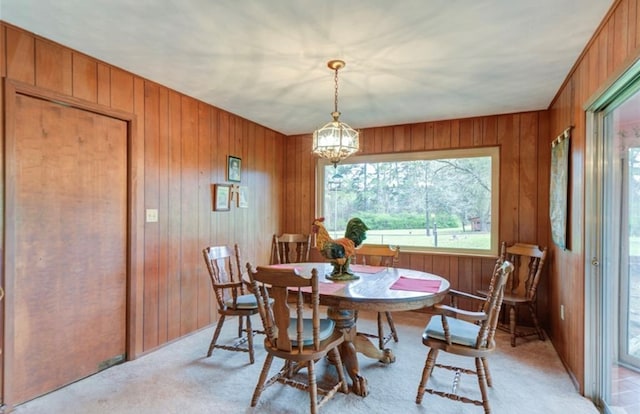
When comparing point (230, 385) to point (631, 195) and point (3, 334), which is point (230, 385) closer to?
point (3, 334)

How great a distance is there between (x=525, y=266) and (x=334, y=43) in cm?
289

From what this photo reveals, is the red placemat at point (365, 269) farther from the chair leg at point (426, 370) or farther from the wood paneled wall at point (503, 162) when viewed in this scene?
the wood paneled wall at point (503, 162)

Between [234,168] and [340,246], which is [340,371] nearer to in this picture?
[340,246]

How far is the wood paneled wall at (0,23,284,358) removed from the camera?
2.20 m

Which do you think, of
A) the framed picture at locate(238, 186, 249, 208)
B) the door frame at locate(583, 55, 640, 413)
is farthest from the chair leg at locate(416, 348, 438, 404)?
the framed picture at locate(238, 186, 249, 208)

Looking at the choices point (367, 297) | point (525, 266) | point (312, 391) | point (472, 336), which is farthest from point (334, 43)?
point (525, 266)

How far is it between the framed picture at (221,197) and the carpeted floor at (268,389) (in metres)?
1.41

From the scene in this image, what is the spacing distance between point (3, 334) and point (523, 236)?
4.40 m

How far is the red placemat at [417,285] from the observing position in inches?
Result: 84.8

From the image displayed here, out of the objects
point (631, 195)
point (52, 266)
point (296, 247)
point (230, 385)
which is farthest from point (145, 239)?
point (631, 195)

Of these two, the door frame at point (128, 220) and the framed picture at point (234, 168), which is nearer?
the door frame at point (128, 220)

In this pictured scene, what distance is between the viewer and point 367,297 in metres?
1.95

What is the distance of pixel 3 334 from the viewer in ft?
6.41

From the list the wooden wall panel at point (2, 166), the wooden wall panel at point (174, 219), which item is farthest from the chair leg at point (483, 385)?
the wooden wall panel at point (2, 166)
